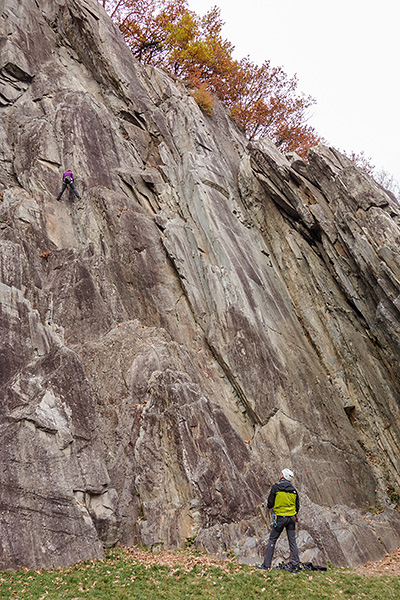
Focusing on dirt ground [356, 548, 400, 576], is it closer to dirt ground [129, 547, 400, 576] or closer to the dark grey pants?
dirt ground [129, 547, 400, 576]

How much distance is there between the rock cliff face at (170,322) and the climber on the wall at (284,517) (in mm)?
883

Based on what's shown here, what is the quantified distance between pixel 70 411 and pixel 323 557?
844cm

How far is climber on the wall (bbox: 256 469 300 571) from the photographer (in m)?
10.2

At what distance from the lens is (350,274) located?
1997 cm

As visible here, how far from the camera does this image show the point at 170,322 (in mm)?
18297

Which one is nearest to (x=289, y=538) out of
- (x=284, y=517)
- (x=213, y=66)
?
(x=284, y=517)

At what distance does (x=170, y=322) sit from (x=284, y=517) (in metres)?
9.84

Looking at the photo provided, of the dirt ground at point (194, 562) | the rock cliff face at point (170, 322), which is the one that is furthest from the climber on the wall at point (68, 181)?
the dirt ground at point (194, 562)

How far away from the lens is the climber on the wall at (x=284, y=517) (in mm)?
10180

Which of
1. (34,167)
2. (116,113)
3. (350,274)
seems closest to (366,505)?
(350,274)

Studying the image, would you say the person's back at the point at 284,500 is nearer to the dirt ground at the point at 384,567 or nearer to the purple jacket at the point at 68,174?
the dirt ground at the point at 384,567

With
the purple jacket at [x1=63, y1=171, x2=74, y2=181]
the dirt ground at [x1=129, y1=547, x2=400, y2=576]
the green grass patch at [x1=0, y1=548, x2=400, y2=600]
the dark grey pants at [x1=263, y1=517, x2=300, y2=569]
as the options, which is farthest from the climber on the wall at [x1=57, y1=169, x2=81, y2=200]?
the dark grey pants at [x1=263, y1=517, x2=300, y2=569]

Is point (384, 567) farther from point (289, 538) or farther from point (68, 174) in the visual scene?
point (68, 174)

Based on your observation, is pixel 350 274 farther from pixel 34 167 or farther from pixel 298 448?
pixel 34 167
